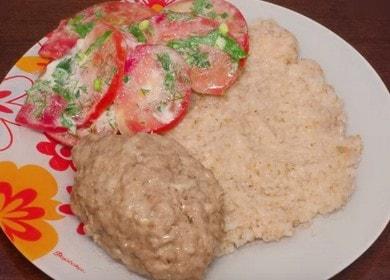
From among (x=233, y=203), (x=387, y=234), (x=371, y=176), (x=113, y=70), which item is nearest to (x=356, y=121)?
Result: (x=371, y=176)

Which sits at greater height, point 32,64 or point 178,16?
point 178,16

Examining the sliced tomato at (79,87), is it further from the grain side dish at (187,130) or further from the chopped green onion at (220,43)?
the chopped green onion at (220,43)

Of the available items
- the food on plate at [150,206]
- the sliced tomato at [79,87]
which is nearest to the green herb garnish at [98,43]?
the sliced tomato at [79,87]

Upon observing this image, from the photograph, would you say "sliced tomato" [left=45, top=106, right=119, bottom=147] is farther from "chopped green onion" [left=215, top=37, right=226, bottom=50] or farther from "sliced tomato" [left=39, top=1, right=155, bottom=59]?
"chopped green onion" [left=215, top=37, right=226, bottom=50]

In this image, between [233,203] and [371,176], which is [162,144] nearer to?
[233,203]

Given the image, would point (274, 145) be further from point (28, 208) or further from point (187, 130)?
point (28, 208)

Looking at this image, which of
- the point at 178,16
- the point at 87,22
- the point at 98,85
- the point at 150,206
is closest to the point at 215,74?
the point at 178,16
